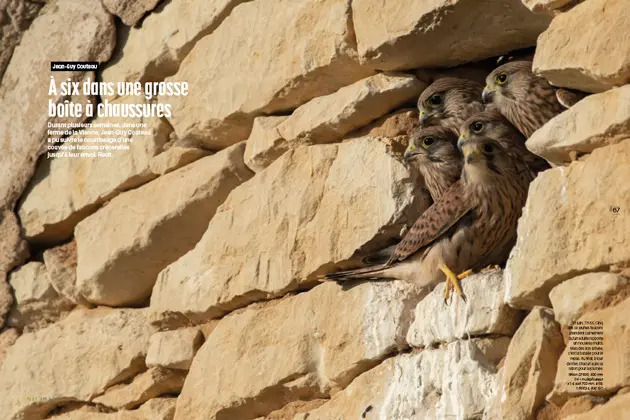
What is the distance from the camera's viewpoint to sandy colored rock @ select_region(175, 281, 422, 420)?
15.2 ft

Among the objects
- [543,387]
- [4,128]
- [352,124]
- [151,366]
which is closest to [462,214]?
[352,124]

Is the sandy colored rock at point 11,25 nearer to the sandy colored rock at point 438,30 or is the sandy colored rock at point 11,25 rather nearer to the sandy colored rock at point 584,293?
the sandy colored rock at point 438,30

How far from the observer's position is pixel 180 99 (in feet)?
19.4

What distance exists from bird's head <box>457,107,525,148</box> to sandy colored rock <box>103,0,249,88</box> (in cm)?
146

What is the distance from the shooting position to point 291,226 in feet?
16.6

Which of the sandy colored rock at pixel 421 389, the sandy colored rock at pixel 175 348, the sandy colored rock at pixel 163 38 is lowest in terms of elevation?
the sandy colored rock at pixel 421 389

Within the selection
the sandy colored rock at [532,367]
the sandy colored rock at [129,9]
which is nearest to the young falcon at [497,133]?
the sandy colored rock at [532,367]

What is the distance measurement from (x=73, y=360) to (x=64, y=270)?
0.54 metres

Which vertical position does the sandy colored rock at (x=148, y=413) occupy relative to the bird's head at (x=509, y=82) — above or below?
below

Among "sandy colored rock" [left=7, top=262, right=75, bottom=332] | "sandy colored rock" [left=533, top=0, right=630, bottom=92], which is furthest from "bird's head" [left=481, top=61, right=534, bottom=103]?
"sandy colored rock" [left=7, top=262, right=75, bottom=332]

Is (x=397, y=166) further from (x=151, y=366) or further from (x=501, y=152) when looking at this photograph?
(x=151, y=366)

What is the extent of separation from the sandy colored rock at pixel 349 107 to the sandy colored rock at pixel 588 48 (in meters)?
1.03

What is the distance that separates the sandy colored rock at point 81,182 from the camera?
19.7ft

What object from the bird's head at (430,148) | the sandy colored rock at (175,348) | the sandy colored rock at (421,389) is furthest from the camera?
the sandy colored rock at (175,348)
